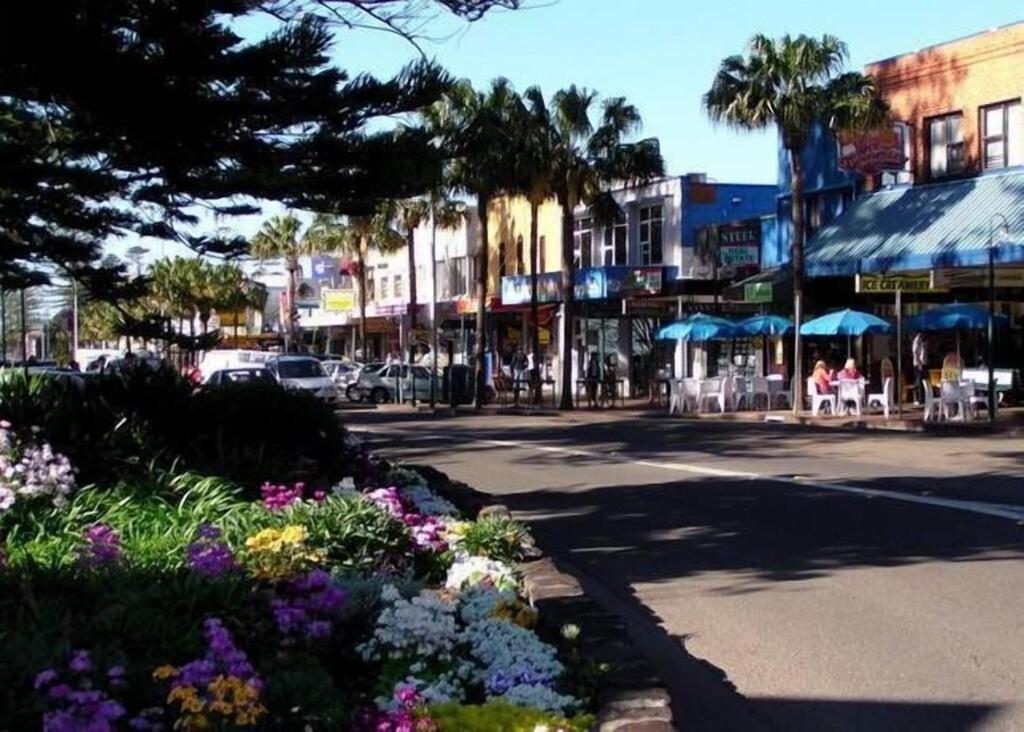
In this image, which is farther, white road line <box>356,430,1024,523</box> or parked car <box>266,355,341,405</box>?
parked car <box>266,355,341,405</box>

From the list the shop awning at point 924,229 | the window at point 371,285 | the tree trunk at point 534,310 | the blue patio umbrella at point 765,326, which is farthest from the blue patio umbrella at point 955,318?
the window at point 371,285

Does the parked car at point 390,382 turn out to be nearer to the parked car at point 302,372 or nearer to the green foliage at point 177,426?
the parked car at point 302,372

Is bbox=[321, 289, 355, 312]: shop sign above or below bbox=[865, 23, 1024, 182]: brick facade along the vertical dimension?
below

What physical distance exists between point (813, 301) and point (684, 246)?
6201mm

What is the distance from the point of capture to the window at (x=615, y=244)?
4494 cm

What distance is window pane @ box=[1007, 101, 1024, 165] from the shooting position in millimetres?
29453

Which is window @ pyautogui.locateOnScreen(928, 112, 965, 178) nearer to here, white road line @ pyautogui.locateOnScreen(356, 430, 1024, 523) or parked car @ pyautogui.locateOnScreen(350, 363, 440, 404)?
white road line @ pyautogui.locateOnScreen(356, 430, 1024, 523)

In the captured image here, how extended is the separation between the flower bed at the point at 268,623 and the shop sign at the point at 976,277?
2430 cm

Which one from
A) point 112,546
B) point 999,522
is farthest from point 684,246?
point 112,546

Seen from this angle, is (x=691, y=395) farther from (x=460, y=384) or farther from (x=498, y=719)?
(x=498, y=719)

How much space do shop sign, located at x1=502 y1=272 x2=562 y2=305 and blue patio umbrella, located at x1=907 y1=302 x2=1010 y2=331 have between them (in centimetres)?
1579

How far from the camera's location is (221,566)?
225 inches

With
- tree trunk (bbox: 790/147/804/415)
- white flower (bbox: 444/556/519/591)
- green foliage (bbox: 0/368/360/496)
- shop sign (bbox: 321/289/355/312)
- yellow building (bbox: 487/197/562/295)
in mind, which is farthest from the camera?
shop sign (bbox: 321/289/355/312)

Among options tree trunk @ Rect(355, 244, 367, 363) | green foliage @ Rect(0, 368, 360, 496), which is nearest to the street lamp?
green foliage @ Rect(0, 368, 360, 496)
